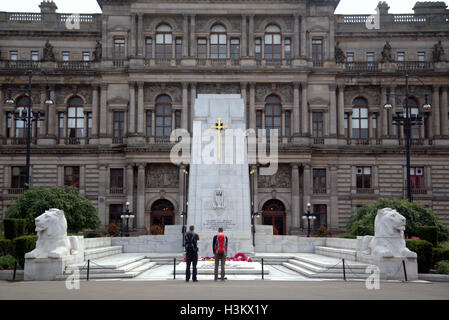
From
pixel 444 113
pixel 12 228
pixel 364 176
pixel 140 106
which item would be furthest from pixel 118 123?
pixel 444 113

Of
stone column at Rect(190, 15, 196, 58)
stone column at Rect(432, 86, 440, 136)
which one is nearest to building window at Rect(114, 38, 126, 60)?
stone column at Rect(190, 15, 196, 58)

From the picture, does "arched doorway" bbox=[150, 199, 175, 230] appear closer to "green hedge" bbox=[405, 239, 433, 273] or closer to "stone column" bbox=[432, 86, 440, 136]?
"stone column" bbox=[432, 86, 440, 136]

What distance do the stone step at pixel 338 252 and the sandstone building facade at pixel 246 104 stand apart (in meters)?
21.7

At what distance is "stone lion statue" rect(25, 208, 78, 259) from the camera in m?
19.8

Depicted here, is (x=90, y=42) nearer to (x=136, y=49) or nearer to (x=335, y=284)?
(x=136, y=49)

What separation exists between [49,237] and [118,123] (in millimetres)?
34863

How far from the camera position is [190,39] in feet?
177

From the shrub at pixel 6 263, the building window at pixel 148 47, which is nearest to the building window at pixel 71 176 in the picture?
the building window at pixel 148 47

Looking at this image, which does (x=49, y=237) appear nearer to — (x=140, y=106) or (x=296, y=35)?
(x=140, y=106)

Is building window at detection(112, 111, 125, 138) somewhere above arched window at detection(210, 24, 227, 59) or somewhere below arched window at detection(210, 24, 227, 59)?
below

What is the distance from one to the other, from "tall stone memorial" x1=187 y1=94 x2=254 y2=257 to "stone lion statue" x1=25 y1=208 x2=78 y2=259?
8.49m

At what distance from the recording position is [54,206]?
33500mm

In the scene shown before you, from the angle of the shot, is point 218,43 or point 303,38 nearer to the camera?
point 303,38

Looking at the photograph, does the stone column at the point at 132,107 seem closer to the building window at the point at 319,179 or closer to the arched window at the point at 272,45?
the arched window at the point at 272,45
